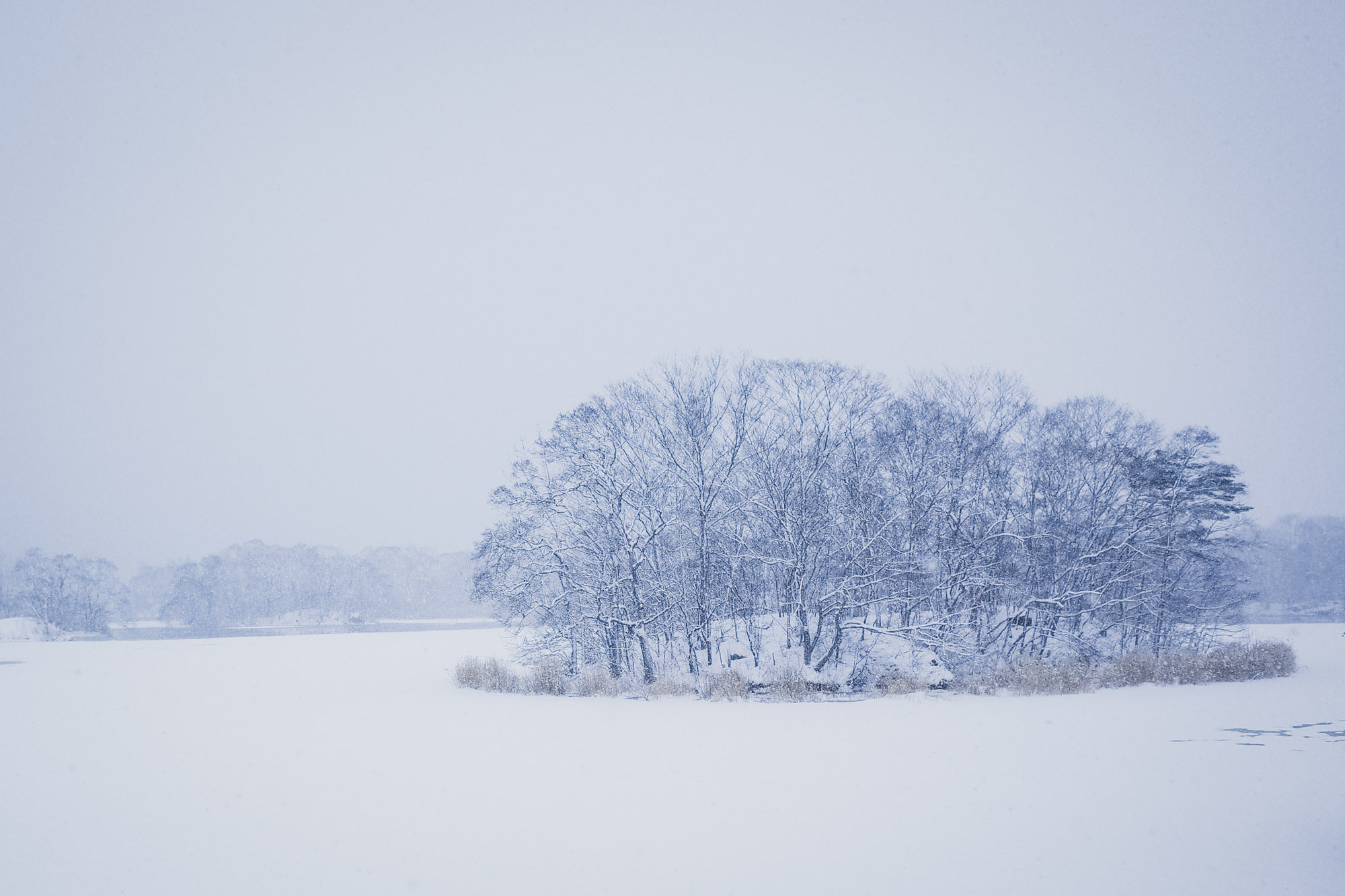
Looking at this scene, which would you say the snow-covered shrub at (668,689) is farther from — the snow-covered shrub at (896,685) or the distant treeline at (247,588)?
the distant treeline at (247,588)

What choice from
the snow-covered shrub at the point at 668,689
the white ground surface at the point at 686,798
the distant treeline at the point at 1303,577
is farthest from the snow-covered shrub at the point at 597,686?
the distant treeline at the point at 1303,577

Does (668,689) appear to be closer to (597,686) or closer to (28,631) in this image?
(597,686)

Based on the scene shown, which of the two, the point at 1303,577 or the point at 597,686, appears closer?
the point at 597,686

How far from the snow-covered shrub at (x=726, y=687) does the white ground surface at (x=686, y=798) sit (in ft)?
5.96

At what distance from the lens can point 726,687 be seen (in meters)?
22.0

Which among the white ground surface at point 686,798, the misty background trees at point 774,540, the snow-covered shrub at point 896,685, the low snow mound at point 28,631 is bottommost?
the low snow mound at point 28,631

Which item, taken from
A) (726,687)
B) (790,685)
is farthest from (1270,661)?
(726,687)

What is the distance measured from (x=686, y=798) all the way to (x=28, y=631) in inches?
2977

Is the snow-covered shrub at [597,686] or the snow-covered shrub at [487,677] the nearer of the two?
the snow-covered shrub at [597,686]

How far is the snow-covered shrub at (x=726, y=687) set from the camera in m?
21.9

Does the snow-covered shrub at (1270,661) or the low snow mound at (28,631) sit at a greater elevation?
the snow-covered shrub at (1270,661)

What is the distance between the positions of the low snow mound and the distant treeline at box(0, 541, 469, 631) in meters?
1.47

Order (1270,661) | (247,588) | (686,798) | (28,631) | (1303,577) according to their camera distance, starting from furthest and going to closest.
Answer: (247,588)
(1303,577)
(28,631)
(1270,661)
(686,798)

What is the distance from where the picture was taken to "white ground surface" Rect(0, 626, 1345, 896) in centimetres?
741
